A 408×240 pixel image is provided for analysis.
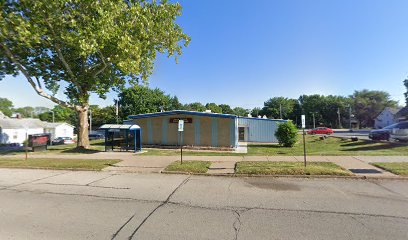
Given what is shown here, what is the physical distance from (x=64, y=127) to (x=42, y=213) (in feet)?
161

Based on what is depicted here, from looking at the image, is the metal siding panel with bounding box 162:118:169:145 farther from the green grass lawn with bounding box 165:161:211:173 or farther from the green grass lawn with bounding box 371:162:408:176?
the green grass lawn with bounding box 371:162:408:176

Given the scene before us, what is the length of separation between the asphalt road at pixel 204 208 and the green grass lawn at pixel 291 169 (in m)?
0.64

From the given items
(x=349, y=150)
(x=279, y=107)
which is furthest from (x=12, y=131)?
(x=279, y=107)

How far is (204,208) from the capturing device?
5.64 metres

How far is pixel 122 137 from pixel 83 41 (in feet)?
26.1

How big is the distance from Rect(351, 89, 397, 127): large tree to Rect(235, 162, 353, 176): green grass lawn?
274ft

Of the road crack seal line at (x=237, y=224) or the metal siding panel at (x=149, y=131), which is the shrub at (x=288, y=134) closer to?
the metal siding panel at (x=149, y=131)

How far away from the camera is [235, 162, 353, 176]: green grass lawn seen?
8891 mm

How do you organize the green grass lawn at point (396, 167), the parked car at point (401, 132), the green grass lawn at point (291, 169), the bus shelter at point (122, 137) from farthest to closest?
the bus shelter at point (122, 137)
the parked car at point (401, 132)
the green grass lawn at point (291, 169)
the green grass lawn at point (396, 167)

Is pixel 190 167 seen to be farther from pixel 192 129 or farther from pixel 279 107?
pixel 279 107

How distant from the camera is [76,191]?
7328 millimetres

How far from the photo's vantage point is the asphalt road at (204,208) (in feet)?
14.2

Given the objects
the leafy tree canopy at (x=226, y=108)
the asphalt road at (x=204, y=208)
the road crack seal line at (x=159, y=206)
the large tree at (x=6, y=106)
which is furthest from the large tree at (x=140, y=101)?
the large tree at (x=6, y=106)

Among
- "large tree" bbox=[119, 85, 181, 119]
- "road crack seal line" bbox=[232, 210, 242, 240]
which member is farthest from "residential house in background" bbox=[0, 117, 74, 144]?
"road crack seal line" bbox=[232, 210, 242, 240]
